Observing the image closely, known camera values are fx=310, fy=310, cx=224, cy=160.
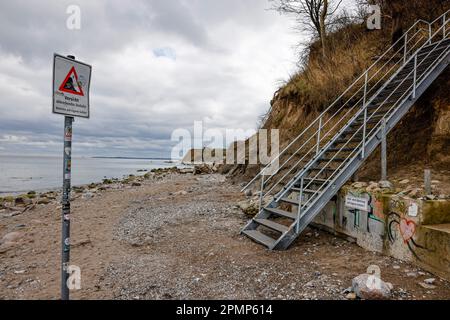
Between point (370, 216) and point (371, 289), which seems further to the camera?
point (370, 216)

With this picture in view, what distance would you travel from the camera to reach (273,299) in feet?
14.1

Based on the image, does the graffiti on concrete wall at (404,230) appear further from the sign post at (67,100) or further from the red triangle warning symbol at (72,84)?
the red triangle warning symbol at (72,84)

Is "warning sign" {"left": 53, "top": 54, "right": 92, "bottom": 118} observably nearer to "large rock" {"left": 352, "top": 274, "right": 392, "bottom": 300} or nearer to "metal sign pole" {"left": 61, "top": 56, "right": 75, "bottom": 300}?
"metal sign pole" {"left": 61, "top": 56, "right": 75, "bottom": 300}

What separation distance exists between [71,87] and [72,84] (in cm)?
4

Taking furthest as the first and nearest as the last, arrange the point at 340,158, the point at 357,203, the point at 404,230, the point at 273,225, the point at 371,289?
the point at 340,158
the point at 273,225
the point at 357,203
the point at 404,230
the point at 371,289

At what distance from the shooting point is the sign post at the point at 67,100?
3352mm

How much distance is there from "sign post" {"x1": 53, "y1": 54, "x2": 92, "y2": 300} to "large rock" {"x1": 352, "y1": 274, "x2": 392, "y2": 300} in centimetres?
369

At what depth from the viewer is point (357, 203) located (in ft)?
20.4

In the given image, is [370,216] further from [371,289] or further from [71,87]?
[71,87]

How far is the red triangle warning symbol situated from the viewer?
11.2ft

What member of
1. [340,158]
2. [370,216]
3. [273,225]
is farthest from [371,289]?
[340,158]

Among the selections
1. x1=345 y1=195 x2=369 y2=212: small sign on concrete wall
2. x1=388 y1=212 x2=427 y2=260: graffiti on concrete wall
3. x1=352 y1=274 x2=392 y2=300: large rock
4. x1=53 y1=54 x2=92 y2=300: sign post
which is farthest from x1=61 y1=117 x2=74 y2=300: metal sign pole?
x1=345 y1=195 x2=369 y2=212: small sign on concrete wall
